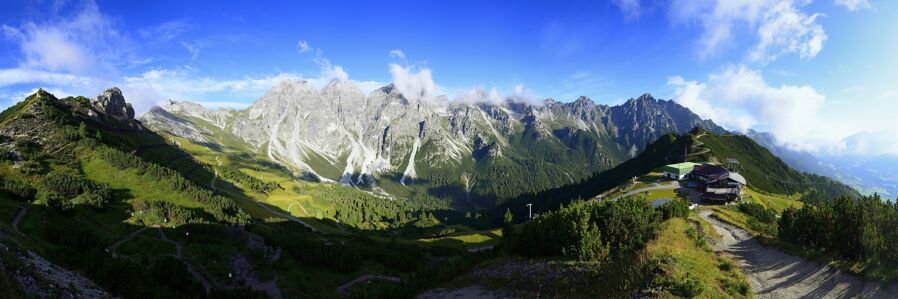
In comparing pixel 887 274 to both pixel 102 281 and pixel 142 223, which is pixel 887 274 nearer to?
pixel 102 281

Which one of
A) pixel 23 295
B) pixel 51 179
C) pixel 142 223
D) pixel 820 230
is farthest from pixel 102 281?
pixel 51 179

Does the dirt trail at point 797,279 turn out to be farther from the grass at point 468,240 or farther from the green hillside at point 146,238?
the grass at point 468,240

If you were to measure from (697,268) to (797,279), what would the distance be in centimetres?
836

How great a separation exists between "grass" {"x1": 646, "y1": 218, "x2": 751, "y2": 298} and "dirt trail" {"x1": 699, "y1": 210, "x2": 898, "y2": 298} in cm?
155

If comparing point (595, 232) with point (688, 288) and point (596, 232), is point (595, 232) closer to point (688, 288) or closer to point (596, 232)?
point (596, 232)

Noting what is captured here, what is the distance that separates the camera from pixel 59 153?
418ft

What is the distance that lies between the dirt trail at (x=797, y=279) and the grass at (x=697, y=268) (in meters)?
1.55

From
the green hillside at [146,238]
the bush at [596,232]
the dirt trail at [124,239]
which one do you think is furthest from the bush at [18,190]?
the bush at [596,232]

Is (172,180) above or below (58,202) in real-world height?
above

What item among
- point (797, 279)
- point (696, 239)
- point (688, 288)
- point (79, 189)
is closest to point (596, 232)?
point (696, 239)

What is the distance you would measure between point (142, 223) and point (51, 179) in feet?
100

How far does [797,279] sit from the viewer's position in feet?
93.0

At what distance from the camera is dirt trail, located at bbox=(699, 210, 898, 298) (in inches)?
954

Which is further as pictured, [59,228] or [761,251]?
[59,228]
